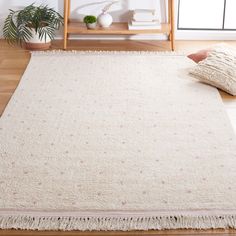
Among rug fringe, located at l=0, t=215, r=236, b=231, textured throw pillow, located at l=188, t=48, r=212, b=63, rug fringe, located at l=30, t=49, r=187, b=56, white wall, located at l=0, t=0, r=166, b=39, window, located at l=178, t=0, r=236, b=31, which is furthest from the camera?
window, located at l=178, t=0, r=236, b=31

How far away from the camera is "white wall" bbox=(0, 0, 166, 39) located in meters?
4.33

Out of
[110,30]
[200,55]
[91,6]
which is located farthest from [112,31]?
[200,55]

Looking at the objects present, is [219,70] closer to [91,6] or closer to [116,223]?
[91,6]

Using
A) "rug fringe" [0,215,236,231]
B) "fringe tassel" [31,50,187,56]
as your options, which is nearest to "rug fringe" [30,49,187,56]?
"fringe tassel" [31,50,187,56]

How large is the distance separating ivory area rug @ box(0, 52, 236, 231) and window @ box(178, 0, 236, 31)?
89 centimetres

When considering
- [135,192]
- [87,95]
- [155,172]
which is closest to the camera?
[135,192]

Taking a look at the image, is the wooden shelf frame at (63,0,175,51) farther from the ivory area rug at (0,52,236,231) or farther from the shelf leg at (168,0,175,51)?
the ivory area rug at (0,52,236,231)

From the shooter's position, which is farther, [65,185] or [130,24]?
[130,24]

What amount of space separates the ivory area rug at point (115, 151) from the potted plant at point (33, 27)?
37 centimetres

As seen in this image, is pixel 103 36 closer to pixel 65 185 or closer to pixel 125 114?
pixel 125 114

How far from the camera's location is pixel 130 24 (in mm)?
4133

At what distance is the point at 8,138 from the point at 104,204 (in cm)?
78

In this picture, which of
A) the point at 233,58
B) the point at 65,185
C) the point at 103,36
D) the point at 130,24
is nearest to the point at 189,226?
the point at 65,185

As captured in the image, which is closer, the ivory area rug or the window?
the ivory area rug
